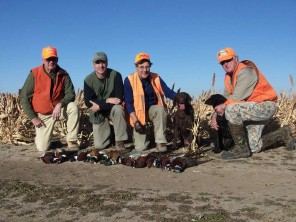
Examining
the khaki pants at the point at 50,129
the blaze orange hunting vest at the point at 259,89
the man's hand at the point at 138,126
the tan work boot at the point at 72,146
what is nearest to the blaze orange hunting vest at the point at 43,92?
the khaki pants at the point at 50,129

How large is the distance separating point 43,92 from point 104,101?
114 cm

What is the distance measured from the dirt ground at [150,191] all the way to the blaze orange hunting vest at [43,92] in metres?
1.12

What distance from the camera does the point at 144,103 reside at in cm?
636

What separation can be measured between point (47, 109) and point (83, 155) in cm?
138

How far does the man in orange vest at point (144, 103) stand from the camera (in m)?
6.24

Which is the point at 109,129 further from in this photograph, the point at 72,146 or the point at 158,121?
the point at 158,121

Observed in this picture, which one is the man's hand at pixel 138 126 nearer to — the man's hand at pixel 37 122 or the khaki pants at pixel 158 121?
the khaki pants at pixel 158 121

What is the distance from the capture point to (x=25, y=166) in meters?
5.64

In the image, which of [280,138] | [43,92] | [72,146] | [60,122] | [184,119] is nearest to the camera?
[280,138]

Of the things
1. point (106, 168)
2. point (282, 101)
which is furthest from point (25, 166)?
point (282, 101)

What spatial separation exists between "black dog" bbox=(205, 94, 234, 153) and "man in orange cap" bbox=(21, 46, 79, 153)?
254cm

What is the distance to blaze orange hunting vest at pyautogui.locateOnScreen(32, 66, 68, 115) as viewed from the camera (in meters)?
6.58

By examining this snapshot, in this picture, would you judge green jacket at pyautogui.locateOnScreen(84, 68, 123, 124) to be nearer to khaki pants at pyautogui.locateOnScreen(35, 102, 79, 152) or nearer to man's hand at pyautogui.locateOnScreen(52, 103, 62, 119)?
khaki pants at pyautogui.locateOnScreen(35, 102, 79, 152)

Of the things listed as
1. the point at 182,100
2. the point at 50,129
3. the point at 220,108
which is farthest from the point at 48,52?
the point at 220,108
